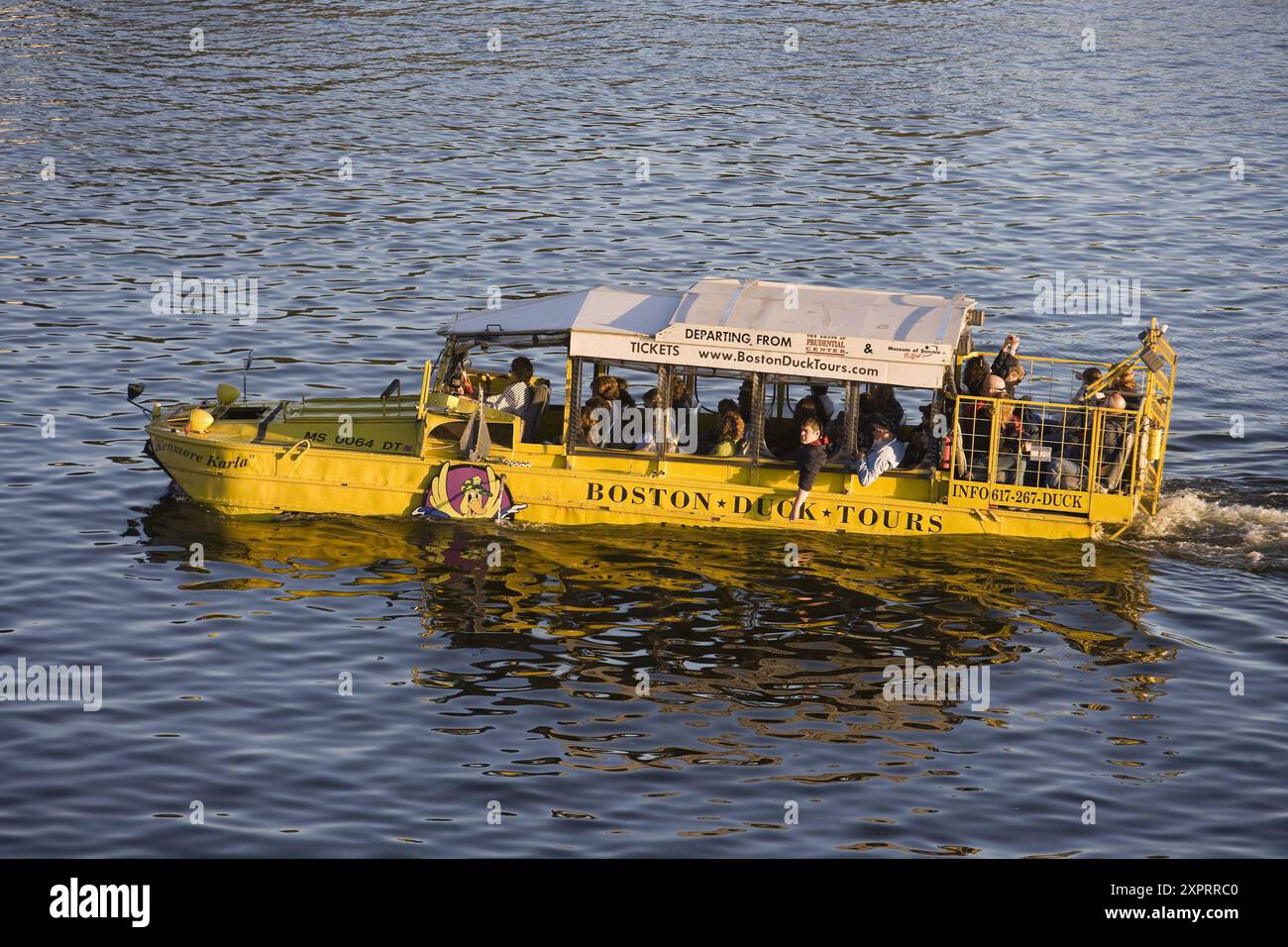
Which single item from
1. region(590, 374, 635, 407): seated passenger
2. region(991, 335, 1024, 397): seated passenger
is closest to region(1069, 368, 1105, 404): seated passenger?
region(991, 335, 1024, 397): seated passenger

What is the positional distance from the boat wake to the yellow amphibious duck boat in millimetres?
498

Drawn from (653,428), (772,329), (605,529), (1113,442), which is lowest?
(605,529)

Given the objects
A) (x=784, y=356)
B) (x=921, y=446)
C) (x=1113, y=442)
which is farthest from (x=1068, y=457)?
(x=784, y=356)

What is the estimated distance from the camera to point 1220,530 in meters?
24.7

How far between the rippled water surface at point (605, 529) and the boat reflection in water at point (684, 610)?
7 centimetres

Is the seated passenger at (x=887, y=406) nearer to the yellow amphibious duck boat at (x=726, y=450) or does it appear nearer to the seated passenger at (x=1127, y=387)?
the yellow amphibious duck boat at (x=726, y=450)

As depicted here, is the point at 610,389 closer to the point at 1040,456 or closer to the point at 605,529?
the point at 605,529

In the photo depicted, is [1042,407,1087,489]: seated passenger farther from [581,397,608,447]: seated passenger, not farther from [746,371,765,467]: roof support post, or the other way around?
[581,397,608,447]: seated passenger

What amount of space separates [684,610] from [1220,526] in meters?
8.10

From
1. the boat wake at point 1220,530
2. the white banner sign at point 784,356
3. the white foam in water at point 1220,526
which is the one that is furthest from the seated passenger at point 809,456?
the white foam in water at point 1220,526

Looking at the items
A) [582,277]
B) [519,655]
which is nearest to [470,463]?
[519,655]

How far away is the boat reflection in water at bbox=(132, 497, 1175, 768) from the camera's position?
20.3 metres
